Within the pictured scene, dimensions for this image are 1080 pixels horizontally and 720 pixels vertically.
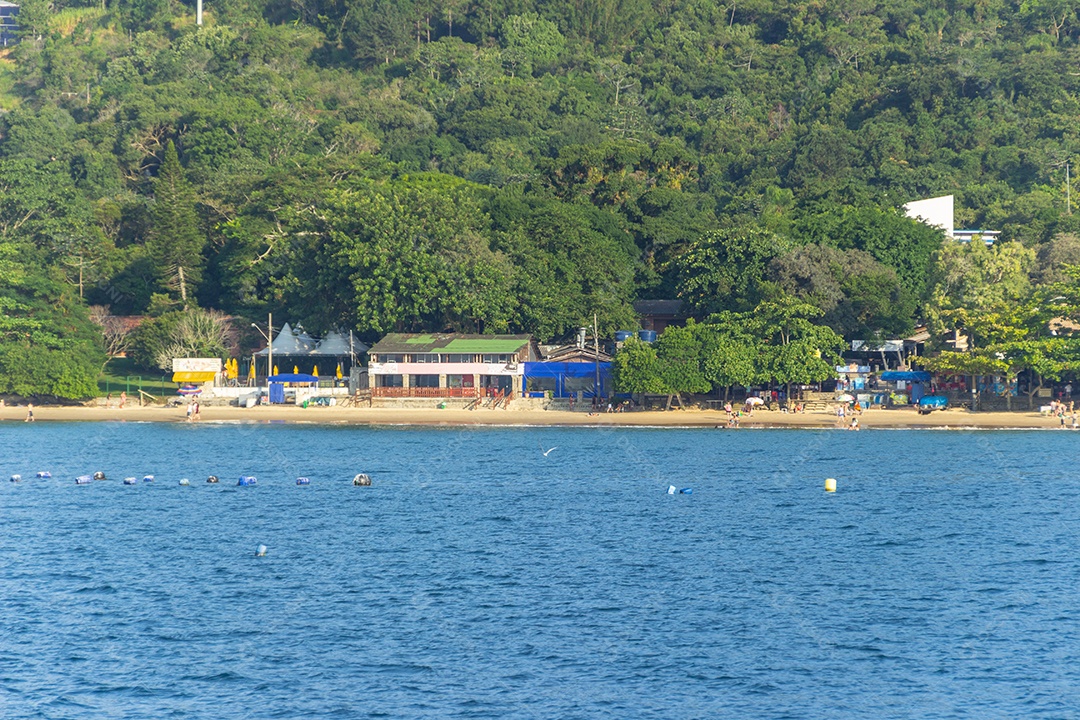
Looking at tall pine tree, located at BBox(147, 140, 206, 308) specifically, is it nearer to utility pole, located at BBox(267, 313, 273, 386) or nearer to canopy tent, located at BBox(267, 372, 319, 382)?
utility pole, located at BBox(267, 313, 273, 386)

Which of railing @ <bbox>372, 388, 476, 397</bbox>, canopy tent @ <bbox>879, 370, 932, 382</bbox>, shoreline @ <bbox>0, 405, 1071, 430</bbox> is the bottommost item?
shoreline @ <bbox>0, 405, 1071, 430</bbox>

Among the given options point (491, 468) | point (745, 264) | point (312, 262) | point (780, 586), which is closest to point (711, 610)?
point (780, 586)

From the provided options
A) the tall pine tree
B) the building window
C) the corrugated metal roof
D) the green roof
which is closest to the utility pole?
the corrugated metal roof

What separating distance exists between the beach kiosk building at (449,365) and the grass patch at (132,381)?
19.3 metres

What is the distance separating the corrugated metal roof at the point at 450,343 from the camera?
106312mm

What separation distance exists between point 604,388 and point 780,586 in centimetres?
5847

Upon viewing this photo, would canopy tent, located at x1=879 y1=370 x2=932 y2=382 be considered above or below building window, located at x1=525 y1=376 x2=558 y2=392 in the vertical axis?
above

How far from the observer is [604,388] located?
105875 millimetres

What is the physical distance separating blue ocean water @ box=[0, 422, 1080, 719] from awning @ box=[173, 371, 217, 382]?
2775cm

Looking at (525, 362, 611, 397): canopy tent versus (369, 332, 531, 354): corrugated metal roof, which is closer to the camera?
(525, 362, 611, 397): canopy tent

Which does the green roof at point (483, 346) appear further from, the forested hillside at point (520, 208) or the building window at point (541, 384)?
the building window at point (541, 384)

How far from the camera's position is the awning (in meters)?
111

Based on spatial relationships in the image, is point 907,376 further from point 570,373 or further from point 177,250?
point 177,250

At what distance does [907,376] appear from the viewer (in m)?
104
